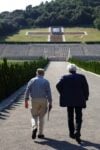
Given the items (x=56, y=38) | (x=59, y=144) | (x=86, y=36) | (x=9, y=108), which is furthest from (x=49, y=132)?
(x=56, y=38)

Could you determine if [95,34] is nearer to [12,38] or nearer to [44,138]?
[12,38]

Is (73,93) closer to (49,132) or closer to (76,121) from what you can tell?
(76,121)

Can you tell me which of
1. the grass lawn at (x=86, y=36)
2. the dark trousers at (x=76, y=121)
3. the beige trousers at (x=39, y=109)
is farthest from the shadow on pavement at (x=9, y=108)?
the grass lawn at (x=86, y=36)

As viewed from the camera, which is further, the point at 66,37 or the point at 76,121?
the point at 66,37

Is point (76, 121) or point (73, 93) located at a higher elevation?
point (73, 93)

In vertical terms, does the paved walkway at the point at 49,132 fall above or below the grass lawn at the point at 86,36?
above

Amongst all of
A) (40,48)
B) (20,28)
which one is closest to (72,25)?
(20,28)

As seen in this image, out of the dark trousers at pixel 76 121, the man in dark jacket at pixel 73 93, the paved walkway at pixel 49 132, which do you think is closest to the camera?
the paved walkway at pixel 49 132

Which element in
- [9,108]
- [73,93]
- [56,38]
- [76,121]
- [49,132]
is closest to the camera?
[76,121]

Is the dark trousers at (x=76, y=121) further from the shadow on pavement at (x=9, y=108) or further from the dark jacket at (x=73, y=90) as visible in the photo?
the shadow on pavement at (x=9, y=108)

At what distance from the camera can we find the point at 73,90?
10273 millimetres

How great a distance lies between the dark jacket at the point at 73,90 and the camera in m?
10.2

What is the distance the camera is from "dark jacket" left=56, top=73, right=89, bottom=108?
33.4 feet

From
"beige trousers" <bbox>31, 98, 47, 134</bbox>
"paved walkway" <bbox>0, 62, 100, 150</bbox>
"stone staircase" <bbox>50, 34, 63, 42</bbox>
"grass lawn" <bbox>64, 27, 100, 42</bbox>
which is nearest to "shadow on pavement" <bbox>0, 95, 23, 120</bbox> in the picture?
"paved walkway" <bbox>0, 62, 100, 150</bbox>
